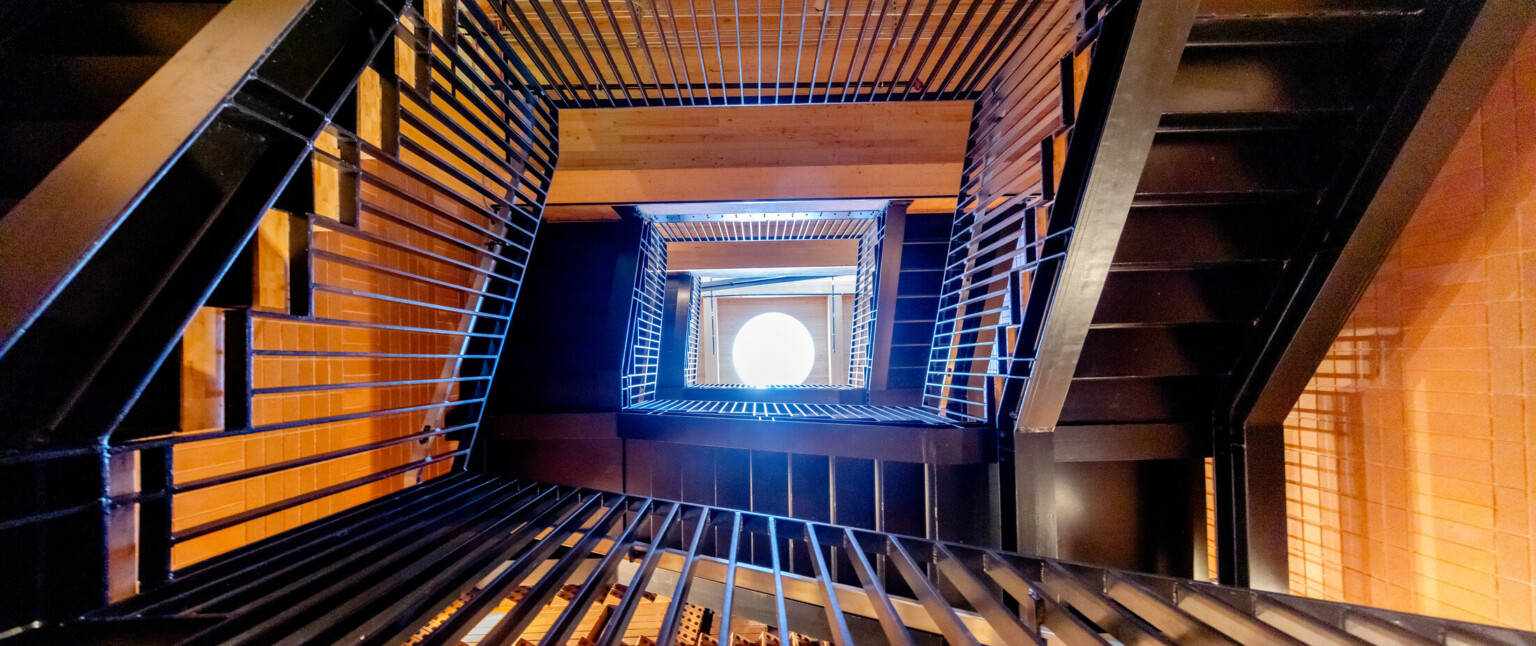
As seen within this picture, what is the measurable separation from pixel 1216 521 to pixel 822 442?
1768mm

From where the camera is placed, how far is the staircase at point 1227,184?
1.63 m

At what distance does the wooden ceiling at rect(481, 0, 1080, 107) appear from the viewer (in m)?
2.79

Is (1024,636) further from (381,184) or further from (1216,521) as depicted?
(381,184)

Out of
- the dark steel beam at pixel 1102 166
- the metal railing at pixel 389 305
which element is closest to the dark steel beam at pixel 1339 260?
the dark steel beam at pixel 1102 166

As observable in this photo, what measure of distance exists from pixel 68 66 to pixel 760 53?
2.51 m

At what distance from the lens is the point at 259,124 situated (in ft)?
4.09

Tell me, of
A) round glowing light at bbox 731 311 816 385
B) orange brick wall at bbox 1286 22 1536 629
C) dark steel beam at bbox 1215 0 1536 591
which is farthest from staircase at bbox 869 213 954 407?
round glowing light at bbox 731 311 816 385

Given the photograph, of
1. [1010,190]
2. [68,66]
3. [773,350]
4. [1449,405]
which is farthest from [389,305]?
[773,350]

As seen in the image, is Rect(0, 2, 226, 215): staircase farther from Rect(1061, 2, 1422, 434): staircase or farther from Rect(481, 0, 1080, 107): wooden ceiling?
Rect(1061, 2, 1422, 434): staircase

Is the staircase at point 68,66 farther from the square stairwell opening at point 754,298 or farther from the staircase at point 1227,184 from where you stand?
the staircase at point 1227,184

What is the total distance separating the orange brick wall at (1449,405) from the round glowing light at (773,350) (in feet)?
29.3

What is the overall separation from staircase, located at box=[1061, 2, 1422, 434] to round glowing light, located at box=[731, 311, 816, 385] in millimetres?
8756

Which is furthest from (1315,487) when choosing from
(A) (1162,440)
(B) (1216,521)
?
(A) (1162,440)

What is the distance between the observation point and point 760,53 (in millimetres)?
2891
